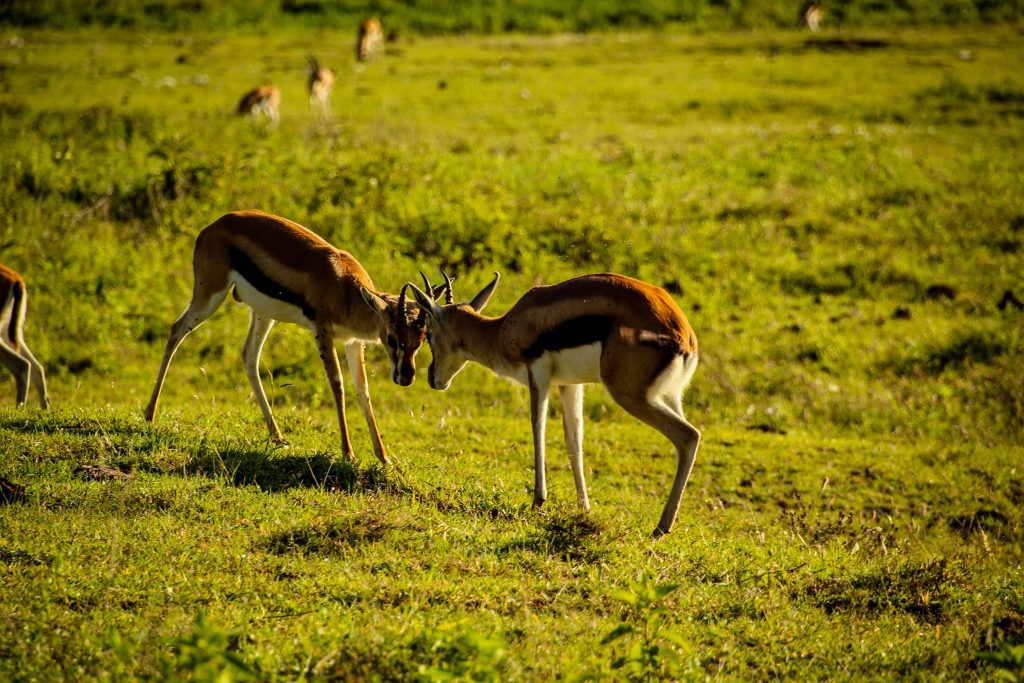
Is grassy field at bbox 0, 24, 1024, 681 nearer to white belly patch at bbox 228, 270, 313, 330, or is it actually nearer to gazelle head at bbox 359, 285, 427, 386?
gazelle head at bbox 359, 285, 427, 386

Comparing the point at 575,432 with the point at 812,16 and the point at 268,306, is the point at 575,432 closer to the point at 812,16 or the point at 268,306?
the point at 268,306

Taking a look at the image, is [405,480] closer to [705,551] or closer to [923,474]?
[705,551]

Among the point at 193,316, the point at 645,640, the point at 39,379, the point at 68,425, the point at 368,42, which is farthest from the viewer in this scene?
the point at 368,42

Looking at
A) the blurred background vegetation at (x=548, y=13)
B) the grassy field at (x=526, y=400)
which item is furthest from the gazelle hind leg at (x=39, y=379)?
the blurred background vegetation at (x=548, y=13)

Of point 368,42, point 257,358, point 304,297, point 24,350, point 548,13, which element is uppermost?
point 548,13

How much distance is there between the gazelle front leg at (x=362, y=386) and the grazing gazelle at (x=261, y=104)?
1140 cm

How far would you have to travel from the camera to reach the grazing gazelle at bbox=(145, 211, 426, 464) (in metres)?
7.38

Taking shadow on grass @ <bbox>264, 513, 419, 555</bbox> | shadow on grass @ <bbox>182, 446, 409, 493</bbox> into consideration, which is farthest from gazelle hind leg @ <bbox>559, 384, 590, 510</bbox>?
shadow on grass @ <bbox>264, 513, 419, 555</bbox>

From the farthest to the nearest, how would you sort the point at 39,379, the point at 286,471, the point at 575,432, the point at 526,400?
the point at 526,400, the point at 39,379, the point at 575,432, the point at 286,471

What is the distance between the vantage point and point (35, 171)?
43.3ft

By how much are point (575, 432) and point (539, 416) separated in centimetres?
43

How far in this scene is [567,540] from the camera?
608 centimetres

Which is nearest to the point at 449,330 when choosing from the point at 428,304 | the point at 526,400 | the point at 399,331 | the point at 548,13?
the point at 428,304

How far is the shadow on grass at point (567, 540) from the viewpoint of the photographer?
587cm
